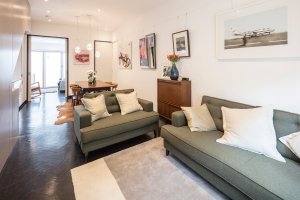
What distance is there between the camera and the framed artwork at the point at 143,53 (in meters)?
5.28

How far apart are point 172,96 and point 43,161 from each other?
2.57 meters

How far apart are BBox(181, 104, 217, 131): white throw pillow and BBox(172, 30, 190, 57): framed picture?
4.94 ft

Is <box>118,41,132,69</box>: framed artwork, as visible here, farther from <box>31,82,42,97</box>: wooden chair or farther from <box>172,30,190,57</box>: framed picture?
<box>31,82,42,97</box>: wooden chair

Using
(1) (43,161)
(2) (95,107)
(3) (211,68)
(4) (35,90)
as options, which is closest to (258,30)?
(3) (211,68)

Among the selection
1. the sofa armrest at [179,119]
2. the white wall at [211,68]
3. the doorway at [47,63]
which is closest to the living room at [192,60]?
the white wall at [211,68]

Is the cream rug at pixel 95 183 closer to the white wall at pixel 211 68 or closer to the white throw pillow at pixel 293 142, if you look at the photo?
the white throw pillow at pixel 293 142

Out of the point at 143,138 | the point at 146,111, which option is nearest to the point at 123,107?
the point at 146,111

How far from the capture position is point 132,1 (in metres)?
4.58

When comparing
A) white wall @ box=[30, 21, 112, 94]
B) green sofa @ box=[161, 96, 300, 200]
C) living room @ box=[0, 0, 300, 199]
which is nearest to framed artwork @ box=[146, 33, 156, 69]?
living room @ box=[0, 0, 300, 199]

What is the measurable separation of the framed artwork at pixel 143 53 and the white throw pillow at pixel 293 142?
3.89m

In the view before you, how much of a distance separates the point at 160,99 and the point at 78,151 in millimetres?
2107

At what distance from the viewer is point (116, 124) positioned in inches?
115

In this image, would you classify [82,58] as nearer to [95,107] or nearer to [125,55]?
[125,55]

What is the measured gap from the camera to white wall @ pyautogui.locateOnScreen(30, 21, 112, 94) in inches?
268
